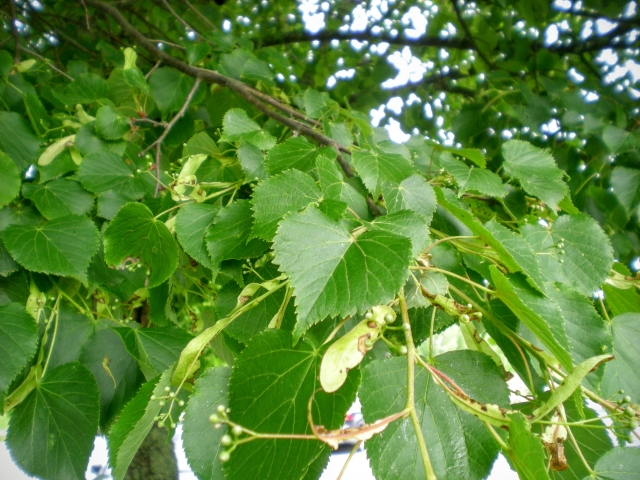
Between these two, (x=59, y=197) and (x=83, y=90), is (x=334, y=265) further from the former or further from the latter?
(x=83, y=90)

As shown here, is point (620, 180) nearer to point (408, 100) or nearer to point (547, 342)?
point (547, 342)

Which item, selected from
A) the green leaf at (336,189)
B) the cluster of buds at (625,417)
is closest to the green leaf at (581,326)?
the cluster of buds at (625,417)

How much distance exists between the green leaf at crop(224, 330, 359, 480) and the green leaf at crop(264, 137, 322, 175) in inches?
15.5

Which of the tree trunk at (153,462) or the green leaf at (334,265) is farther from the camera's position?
the tree trunk at (153,462)

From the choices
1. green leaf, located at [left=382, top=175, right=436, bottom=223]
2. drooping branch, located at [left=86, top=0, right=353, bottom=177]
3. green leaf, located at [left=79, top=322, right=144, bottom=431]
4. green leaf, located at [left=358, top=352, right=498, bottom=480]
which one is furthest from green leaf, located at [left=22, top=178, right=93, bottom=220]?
green leaf, located at [left=358, top=352, right=498, bottom=480]

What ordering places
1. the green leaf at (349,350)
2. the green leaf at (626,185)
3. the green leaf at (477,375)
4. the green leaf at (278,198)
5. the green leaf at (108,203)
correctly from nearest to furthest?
the green leaf at (349,350), the green leaf at (477,375), the green leaf at (278,198), the green leaf at (108,203), the green leaf at (626,185)

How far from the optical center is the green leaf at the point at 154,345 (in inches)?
37.8

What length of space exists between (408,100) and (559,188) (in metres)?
2.07

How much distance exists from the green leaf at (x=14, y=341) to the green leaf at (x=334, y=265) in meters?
0.60

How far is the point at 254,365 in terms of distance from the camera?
65cm

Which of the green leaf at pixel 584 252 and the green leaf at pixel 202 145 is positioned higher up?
the green leaf at pixel 202 145

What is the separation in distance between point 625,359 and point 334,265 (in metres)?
0.54

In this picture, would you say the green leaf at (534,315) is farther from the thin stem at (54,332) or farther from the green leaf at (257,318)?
the thin stem at (54,332)

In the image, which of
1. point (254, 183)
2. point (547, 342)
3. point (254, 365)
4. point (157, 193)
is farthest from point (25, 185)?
point (547, 342)
